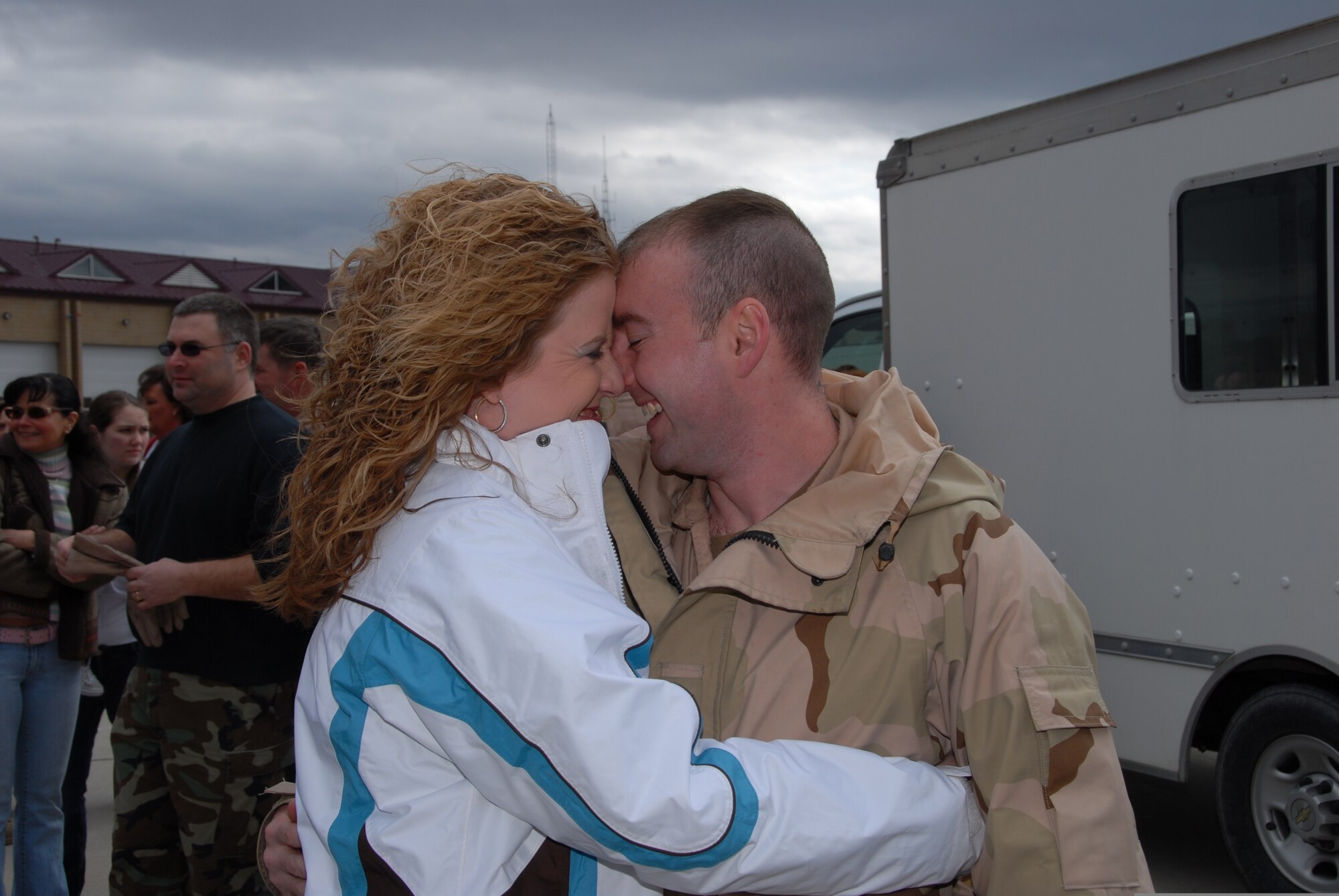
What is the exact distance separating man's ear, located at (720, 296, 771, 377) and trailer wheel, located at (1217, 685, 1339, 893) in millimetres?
2972

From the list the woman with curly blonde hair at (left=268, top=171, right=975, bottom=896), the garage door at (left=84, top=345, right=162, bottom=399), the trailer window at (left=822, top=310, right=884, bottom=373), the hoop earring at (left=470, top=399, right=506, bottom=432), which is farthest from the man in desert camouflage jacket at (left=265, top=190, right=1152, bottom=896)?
the garage door at (left=84, top=345, right=162, bottom=399)

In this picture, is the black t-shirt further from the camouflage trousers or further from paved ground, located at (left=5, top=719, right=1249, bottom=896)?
paved ground, located at (left=5, top=719, right=1249, bottom=896)

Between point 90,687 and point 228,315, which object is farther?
point 90,687

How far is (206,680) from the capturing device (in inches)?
142

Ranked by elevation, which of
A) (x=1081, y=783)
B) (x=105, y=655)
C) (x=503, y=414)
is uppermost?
(x=503, y=414)

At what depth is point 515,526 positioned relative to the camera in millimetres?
1383

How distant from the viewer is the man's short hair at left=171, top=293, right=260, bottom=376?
161 inches

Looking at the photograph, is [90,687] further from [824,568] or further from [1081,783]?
[1081,783]

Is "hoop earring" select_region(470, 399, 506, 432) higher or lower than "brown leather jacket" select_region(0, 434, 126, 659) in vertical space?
higher

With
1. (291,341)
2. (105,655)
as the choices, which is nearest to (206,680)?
(105,655)

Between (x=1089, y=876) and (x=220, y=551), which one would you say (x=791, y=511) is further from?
(x=220, y=551)

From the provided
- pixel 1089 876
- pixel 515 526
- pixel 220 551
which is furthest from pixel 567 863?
pixel 220 551

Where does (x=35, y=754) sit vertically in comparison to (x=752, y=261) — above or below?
below

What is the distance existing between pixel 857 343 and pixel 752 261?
15.2ft
